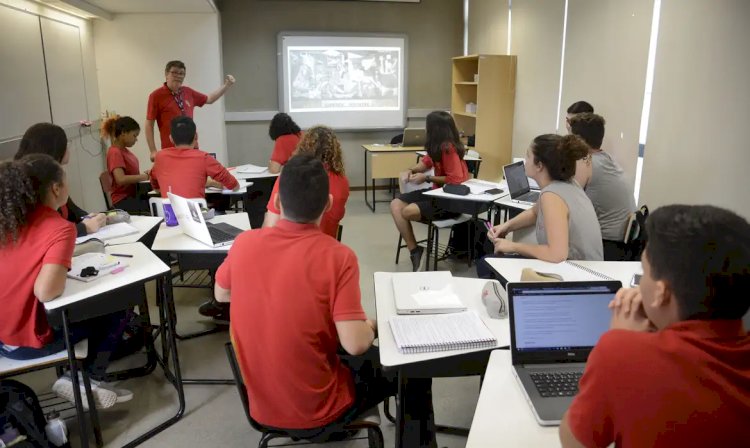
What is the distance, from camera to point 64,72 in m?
5.08

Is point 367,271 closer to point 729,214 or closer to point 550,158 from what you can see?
point 550,158

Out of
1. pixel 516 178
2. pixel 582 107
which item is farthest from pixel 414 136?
pixel 516 178

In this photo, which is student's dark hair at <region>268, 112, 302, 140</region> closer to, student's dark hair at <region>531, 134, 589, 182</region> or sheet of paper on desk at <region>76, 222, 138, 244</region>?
sheet of paper on desk at <region>76, 222, 138, 244</region>

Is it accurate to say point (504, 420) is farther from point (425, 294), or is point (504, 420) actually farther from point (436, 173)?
point (436, 173)

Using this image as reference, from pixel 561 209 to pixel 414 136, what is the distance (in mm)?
4534

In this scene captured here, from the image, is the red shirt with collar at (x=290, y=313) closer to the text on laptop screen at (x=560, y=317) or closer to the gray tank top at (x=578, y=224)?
the text on laptop screen at (x=560, y=317)

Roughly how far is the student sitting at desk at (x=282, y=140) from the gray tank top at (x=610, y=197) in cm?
267

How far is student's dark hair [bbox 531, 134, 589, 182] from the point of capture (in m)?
2.45

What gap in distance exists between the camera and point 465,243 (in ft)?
15.6

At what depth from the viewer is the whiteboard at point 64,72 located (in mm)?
4707

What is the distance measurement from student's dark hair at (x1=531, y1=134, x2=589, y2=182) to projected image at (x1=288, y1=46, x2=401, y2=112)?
544 cm

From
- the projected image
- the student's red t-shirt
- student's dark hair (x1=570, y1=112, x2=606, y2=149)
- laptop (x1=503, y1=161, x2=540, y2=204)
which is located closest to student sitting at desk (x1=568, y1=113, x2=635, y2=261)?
student's dark hair (x1=570, y1=112, x2=606, y2=149)

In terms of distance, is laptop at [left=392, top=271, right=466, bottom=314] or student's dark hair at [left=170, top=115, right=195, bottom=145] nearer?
laptop at [left=392, top=271, right=466, bottom=314]

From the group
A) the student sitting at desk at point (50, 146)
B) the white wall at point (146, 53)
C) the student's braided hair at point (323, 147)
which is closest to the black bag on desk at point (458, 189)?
the student's braided hair at point (323, 147)
